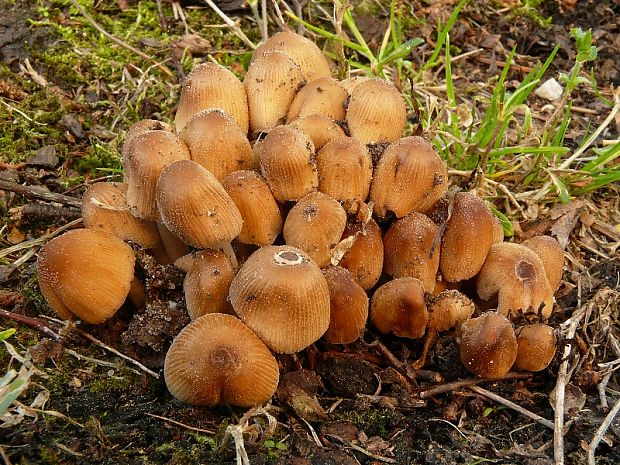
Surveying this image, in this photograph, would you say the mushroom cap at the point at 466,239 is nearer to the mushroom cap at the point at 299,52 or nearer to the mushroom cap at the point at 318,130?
the mushroom cap at the point at 318,130

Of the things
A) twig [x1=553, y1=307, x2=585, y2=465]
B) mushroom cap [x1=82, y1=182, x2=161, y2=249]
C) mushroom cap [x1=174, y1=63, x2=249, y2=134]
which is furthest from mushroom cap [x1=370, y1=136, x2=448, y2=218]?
mushroom cap [x1=82, y1=182, x2=161, y2=249]

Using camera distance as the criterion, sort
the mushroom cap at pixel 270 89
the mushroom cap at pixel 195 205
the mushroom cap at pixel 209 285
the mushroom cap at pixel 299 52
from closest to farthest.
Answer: the mushroom cap at pixel 195 205, the mushroom cap at pixel 209 285, the mushroom cap at pixel 270 89, the mushroom cap at pixel 299 52

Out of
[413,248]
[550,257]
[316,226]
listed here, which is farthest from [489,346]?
[316,226]

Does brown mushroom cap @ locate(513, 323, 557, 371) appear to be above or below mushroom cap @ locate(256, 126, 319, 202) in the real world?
Answer: below

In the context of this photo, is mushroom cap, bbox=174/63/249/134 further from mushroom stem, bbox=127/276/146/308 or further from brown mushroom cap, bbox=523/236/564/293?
brown mushroom cap, bbox=523/236/564/293

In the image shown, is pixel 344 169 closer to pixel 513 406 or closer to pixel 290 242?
pixel 290 242

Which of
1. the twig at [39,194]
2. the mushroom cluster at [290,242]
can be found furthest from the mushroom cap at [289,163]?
the twig at [39,194]
